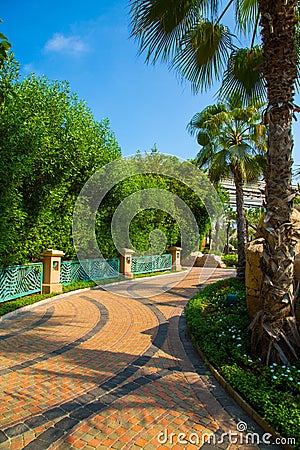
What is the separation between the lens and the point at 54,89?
1098cm

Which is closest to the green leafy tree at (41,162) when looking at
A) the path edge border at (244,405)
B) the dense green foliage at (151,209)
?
the dense green foliage at (151,209)

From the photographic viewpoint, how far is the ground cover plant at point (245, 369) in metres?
3.29

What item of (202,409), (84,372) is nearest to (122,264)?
(84,372)

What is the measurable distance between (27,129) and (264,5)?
5.32 metres

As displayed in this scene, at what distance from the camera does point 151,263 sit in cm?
1761

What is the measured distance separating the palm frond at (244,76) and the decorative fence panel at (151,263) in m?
10.5

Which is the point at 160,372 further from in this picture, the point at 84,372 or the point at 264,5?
the point at 264,5

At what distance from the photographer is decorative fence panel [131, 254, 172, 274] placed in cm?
1625

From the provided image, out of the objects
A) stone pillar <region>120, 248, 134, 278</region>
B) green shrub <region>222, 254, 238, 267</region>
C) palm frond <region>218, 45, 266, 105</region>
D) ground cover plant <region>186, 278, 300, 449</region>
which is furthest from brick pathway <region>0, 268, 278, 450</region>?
green shrub <region>222, 254, 238, 267</region>

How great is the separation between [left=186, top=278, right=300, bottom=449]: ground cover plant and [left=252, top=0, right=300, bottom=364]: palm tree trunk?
12.2 inches

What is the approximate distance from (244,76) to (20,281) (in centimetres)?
768

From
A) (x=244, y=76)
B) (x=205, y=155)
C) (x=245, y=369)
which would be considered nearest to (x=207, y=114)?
(x=205, y=155)

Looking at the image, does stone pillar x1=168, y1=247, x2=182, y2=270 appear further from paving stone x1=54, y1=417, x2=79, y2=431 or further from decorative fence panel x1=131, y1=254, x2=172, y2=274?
paving stone x1=54, y1=417, x2=79, y2=431

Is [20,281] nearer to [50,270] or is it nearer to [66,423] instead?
[50,270]
